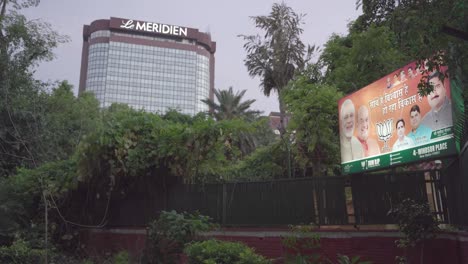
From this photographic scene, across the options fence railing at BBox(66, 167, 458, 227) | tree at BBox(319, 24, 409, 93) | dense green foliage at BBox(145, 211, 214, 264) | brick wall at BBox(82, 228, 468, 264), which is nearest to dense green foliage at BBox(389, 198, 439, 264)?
brick wall at BBox(82, 228, 468, 264)

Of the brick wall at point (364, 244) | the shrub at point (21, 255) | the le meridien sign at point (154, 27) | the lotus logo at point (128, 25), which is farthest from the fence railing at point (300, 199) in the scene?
the le meridien sign at point (154, 27)

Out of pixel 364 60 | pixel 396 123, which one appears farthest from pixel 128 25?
pixel 396 123

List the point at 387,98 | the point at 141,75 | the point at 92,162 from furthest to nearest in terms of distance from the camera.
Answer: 1. the point at 141,75
2. the point at 92,162
3. the point at 387,98

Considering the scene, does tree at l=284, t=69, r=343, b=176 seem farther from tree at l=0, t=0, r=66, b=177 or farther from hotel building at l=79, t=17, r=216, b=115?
hotel building at l=79, t=17, r=216, b=115

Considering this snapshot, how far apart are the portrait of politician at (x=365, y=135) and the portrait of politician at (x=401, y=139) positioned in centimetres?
61

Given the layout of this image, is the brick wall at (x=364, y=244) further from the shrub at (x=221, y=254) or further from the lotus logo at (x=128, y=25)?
the lotus logo at (x=128, y=25)

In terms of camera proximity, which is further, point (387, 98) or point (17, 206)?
point (17, 206)

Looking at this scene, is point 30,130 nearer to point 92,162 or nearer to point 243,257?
point 92,162

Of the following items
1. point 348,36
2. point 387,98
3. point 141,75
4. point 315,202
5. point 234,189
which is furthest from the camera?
point 141,75

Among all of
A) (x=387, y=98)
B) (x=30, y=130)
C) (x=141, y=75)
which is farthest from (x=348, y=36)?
(x=141, y=75)

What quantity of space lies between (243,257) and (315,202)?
11.2 feet

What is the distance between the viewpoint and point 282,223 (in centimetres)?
1065

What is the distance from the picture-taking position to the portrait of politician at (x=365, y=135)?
9.88 m

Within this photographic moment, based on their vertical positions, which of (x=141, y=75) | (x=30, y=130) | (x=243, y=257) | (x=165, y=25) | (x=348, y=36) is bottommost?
(x=243, y=257)
